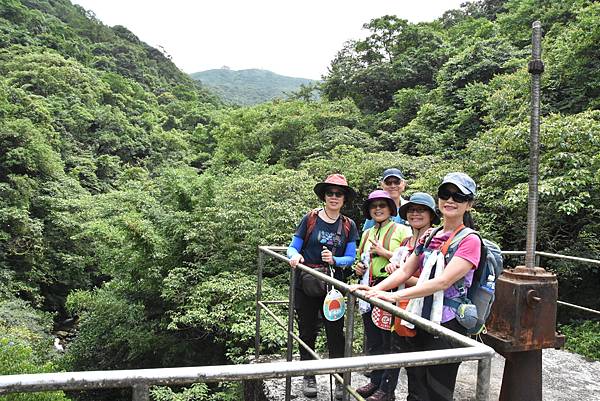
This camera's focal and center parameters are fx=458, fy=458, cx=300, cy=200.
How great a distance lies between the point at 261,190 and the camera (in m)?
9.80

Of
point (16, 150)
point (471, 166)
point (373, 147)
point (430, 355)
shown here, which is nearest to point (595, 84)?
point (471, 166)

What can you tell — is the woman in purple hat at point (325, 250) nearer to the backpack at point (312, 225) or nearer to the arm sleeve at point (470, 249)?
the backpack at point (312, 225)

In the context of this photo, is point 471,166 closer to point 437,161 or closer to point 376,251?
point 437,161

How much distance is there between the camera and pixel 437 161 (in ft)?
37.4

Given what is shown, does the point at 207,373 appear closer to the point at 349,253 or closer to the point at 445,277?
the point at 445,277

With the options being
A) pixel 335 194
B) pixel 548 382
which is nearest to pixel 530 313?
pixel 335 194

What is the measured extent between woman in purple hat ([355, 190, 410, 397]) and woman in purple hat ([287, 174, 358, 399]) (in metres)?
0.21

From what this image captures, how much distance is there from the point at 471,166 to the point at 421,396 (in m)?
7.57

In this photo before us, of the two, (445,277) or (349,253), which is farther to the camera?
(349,253)

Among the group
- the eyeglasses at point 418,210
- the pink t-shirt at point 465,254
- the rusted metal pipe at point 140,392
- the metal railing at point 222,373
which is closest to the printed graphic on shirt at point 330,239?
the eyeglasses at point 418,210

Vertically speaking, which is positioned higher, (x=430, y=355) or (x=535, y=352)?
(x=430, y=355)

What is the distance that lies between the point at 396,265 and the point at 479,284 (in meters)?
0.59

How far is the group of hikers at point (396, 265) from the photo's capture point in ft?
6.59

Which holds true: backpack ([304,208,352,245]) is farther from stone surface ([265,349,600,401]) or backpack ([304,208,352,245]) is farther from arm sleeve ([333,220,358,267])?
stone surface ([265,349,600,401])
